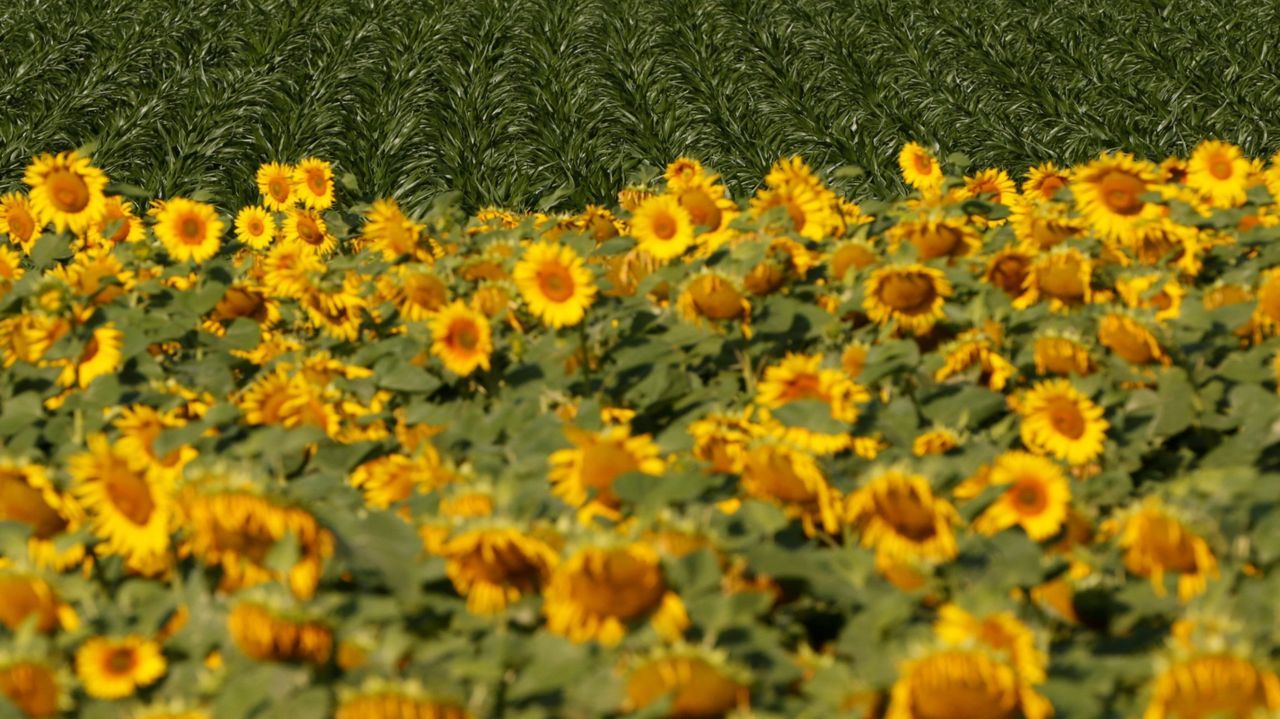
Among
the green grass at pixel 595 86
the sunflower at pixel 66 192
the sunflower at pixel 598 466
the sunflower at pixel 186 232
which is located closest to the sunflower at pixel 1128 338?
the sunflower at pixel 598 466

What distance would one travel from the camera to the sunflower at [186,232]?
3.15 meters

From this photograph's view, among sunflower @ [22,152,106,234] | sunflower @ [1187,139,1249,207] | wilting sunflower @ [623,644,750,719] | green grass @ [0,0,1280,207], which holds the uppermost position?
green grass @ [0,0,1280,207]

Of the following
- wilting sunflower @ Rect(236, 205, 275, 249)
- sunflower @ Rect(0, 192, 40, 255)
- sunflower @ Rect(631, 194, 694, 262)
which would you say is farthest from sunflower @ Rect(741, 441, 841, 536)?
wilting sunflower @ Rect(236, 205, 275, 249)

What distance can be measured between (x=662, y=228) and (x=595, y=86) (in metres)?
7.29

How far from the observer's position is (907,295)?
7.84 feet

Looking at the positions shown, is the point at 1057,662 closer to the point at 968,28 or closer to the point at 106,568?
the point at 106,568

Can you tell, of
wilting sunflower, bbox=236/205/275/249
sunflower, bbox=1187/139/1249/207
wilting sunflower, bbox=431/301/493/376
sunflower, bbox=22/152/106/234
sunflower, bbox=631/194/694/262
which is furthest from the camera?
wilting sunflower, bbox=236/205/275/249

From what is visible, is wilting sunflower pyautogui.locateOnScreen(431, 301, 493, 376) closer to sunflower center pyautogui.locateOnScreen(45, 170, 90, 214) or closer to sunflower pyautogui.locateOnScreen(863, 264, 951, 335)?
sunflower pyautogui.locateOnScreen(863, 264, 951, 335)

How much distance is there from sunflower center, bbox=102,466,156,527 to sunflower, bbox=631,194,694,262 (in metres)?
1.38

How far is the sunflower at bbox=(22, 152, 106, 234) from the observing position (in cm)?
302

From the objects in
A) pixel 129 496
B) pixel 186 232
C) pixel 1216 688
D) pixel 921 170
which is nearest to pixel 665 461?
pixel 129 496

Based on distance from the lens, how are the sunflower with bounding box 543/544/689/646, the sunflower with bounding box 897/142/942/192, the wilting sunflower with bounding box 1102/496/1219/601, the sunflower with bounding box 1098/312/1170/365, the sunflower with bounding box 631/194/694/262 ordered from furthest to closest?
the sunflower with bounding box 897/142/942/192, the sunflower with bounding box 631/194/694/262, the sunflower with bounding box 1098/312/1170/365, the wilting sunflower with bounding box 1102/496/1219/601, the sunflower with bounding box 543/544/689/646

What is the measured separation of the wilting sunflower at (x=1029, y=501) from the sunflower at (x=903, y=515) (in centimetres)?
13

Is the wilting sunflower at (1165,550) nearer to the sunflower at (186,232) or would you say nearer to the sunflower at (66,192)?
the sunflower at (186,232)
